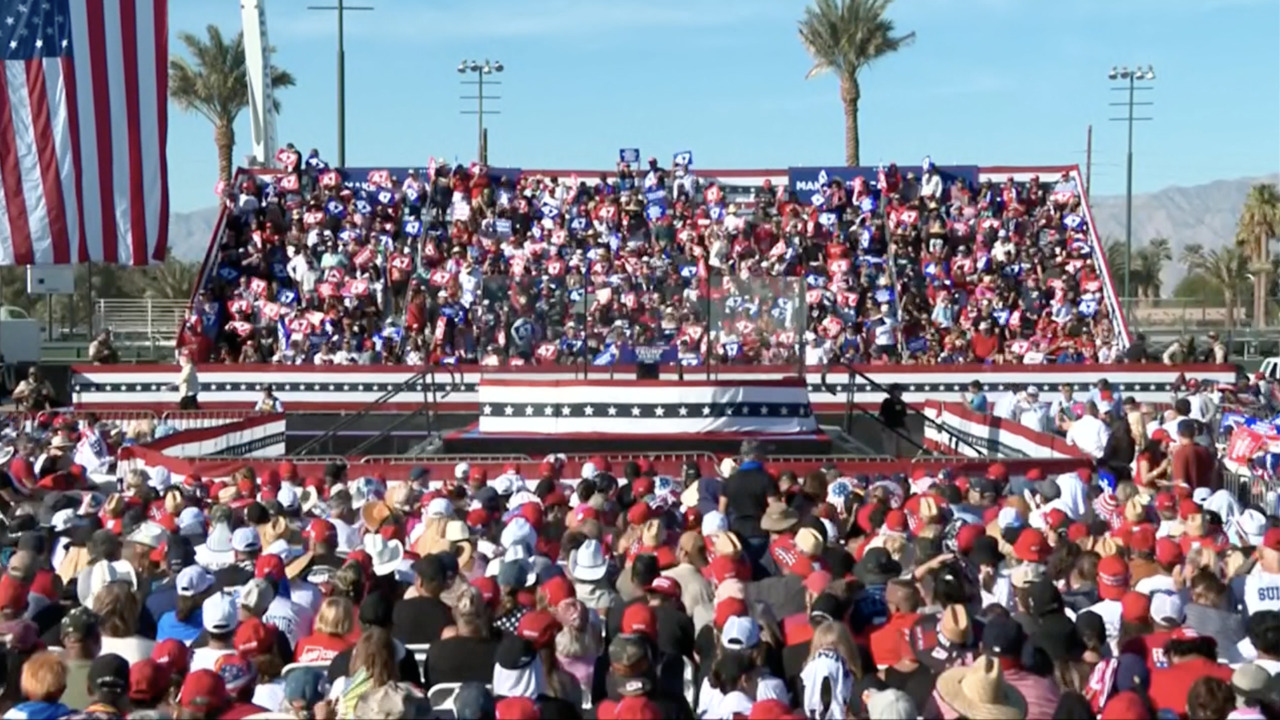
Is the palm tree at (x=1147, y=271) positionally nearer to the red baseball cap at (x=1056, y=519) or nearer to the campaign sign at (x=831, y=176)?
the campaign sign at (x=831, y=176)

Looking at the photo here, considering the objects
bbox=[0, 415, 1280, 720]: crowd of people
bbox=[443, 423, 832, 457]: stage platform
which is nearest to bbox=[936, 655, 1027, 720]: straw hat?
bbox=[0, 415, 1280, 720]: crowd of people

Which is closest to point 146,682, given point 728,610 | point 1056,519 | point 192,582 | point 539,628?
point 539,628

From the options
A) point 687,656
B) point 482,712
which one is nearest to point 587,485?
point 687,656

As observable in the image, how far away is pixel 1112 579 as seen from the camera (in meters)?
9.96

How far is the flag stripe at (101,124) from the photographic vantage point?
30.7 meters

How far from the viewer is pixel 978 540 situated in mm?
11320

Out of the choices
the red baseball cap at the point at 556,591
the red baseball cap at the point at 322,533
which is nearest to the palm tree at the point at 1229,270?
the red baseball cap at the point at 322,533

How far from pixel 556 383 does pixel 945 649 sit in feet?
56.7

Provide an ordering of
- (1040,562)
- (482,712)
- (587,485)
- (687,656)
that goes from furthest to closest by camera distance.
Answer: (587,485)
(1040,562)
(687,656)
(482,712)

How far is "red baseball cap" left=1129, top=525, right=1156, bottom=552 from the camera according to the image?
38.4 feet

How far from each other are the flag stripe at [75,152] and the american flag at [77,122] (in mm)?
17

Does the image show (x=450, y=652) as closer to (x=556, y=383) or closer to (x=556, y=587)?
(x=556, y=587)

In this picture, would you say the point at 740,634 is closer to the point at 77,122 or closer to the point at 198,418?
the point at 198,418

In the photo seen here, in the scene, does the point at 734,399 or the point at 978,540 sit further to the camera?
the point at 734,399
